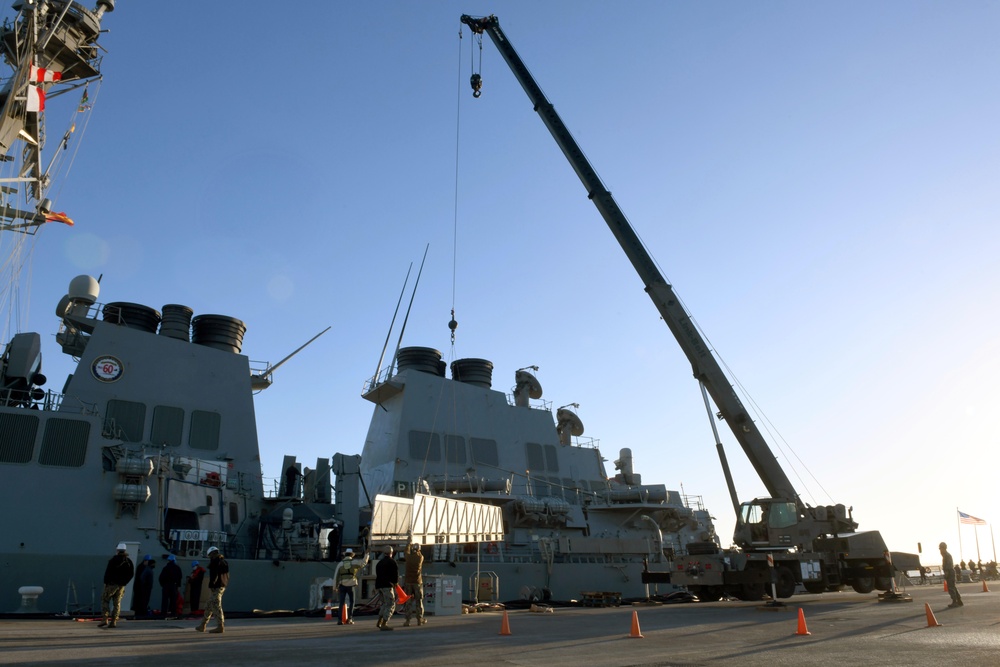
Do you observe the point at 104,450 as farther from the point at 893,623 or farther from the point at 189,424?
the point at 893,623

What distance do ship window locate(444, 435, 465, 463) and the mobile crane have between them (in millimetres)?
8249

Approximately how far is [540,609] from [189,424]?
1057cm

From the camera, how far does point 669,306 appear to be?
1933 centimetres

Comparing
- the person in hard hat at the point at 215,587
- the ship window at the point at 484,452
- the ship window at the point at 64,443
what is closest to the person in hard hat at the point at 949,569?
the person in hard hat at the point at 215,587

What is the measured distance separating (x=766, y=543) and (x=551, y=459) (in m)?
10.9

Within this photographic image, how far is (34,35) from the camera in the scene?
18.5 metres

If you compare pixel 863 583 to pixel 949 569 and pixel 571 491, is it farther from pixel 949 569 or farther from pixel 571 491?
pixel 571 491

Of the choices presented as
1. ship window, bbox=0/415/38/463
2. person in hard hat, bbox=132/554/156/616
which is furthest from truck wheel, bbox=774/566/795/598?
ship window, bbox=0/415/38/463

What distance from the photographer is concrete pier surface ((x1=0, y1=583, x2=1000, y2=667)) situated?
6.83 metres

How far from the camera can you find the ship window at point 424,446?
77.9 feet

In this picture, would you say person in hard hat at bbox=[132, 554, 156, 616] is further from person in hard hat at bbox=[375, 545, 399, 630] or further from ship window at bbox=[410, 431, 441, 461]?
ship window at bbox=[410, 431, 441, 461]

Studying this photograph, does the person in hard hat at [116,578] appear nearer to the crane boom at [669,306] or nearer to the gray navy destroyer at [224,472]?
the gray navy destroyer at [224,472]

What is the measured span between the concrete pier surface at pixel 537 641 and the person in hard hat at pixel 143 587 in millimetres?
1232

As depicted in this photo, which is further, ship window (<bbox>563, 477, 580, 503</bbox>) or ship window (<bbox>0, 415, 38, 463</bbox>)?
ship window (<bbox>563, 477, 580, 503</bbox>)
